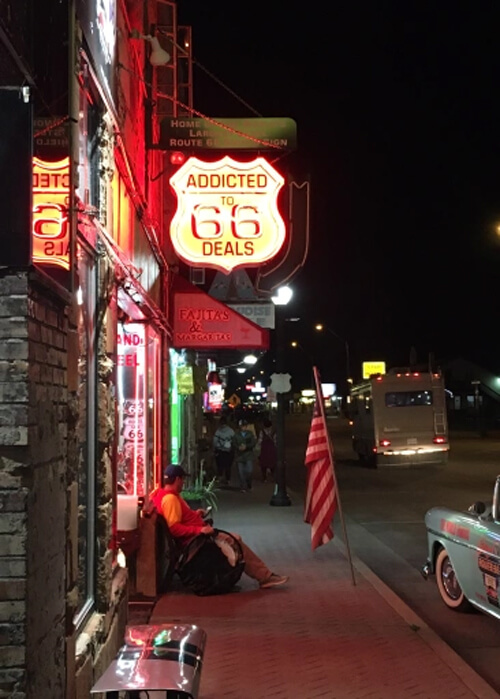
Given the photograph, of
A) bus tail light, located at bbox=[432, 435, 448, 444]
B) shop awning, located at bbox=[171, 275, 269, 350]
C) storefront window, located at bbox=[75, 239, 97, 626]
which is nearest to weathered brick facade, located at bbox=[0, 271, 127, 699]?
storefront window, located at bbox=[75, 239, 97, 626]

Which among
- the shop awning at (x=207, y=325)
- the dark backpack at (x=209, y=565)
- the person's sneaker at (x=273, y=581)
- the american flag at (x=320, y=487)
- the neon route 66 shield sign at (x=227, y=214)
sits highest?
the neon route 66 shield sign at (x=227, y=214)

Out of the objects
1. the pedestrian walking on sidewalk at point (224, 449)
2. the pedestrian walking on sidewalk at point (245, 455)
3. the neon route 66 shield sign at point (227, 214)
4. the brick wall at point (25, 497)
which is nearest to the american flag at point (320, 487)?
the neon route 66 shield sign at point (227, 214)

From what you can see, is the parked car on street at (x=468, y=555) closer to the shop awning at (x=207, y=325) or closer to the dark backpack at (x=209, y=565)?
the dark backpack at (x=209, y=565)

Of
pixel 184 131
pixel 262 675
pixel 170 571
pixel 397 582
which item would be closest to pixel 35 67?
pixel 262 675

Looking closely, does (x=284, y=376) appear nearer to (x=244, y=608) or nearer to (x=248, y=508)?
(x=248, y=508)

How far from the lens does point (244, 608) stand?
810 centimetres

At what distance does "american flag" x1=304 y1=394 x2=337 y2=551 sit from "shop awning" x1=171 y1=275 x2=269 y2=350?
301 cm

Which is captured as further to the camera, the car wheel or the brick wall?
the car wheel

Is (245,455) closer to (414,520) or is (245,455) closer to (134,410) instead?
(414,520)

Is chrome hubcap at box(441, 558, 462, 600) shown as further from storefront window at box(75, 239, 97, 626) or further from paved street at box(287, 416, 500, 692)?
storefront window at box(75, 239, 97, 626)

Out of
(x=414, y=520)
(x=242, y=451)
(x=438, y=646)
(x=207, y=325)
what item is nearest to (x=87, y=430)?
(x=438, y=646)

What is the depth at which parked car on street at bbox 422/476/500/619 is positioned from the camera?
7.25 m

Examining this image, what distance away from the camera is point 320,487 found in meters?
9.41

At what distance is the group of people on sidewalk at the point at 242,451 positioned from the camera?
65.6 ft
